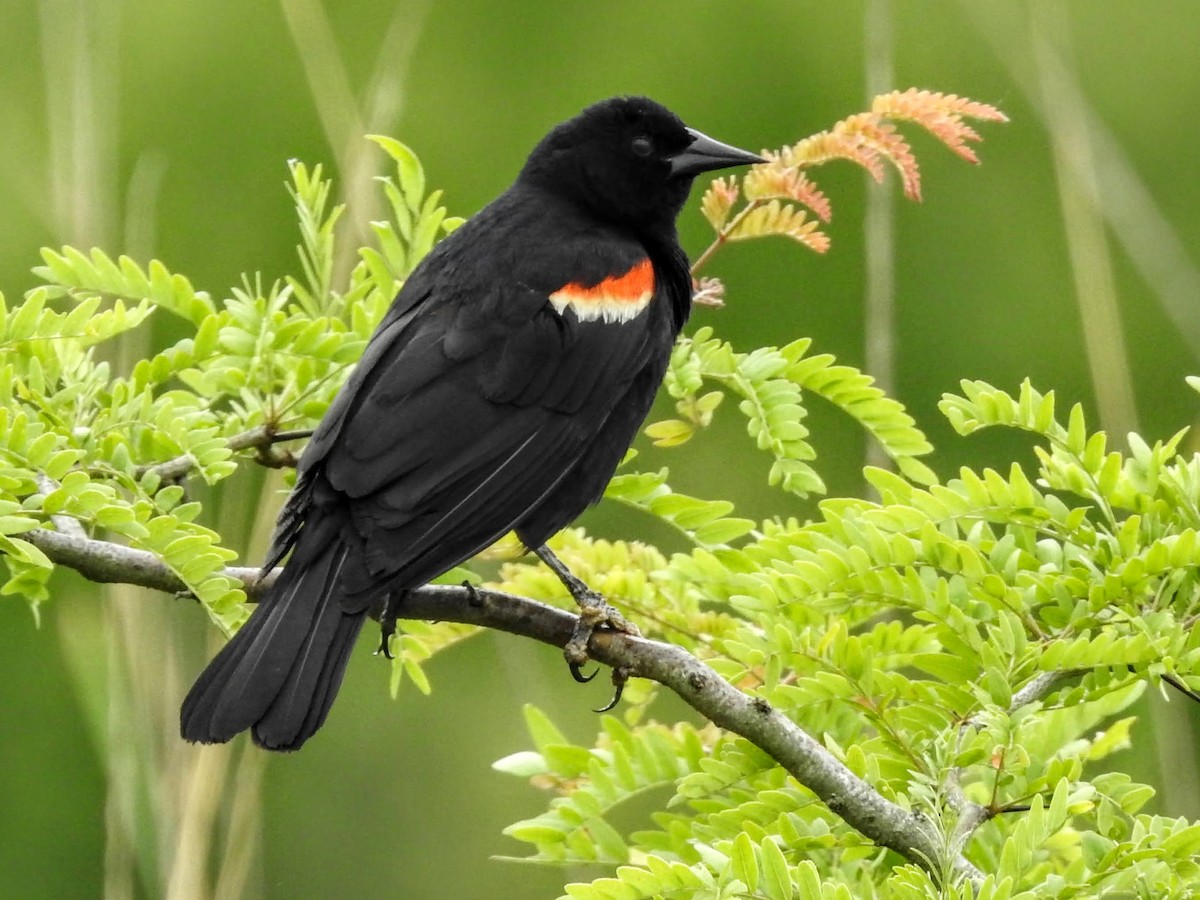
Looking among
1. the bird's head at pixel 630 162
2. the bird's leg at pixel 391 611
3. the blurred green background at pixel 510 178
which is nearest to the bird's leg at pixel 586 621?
the bird's leg at pixel 391 611

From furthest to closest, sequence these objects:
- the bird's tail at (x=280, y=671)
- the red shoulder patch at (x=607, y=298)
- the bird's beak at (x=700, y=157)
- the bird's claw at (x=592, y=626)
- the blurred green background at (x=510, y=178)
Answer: the blurred green background at (x=510, y=178), the bird's beak at (x=700, y=157), the red shoulder patch at (x=607, y=298), the bird's claw at (x=592, y=626), the bird's tail at (x=280, y=671)

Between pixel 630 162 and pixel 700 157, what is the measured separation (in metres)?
0.13

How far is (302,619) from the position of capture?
196 centimetres

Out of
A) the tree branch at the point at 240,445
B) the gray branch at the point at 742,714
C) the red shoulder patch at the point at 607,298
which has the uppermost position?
the red shoulder patch at the point at 607,298

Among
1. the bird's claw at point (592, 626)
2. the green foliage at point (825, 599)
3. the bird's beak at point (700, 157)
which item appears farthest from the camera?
the bird's beak at point (700, 157)

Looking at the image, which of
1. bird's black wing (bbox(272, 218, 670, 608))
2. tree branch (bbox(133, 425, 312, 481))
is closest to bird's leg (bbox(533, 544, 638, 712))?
bird's black wing (bbox(272, 218, 670, 608))

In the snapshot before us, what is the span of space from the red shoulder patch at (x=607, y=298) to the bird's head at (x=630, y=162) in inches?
11.4

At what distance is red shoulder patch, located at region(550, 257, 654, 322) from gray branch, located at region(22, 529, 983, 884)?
0.68m

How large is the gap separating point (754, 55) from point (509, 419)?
452cm

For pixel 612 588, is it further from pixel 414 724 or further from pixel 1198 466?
pixel 414 724

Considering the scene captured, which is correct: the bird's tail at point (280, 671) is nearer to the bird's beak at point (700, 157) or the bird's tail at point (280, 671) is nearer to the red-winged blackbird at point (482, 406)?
the red-winged blackbird at point (482, 406)

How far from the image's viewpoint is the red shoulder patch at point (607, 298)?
2.49m

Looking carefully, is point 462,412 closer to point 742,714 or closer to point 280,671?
point 280,671

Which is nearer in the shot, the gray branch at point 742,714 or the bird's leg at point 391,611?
the gray branch at point 742,714
